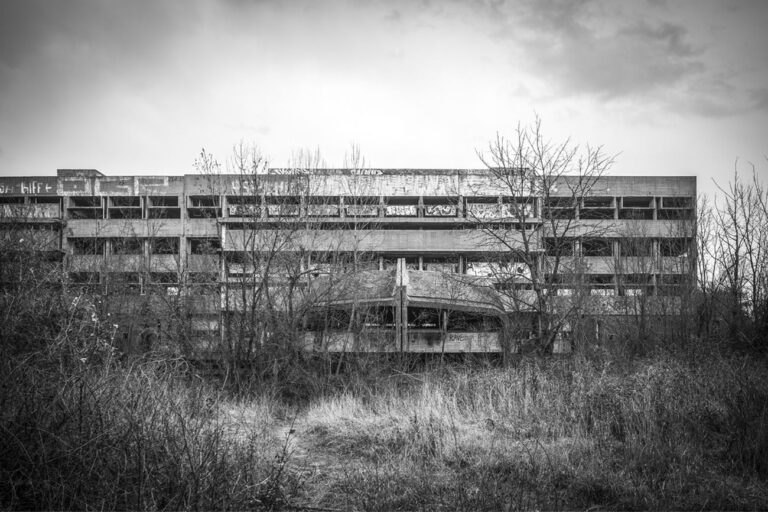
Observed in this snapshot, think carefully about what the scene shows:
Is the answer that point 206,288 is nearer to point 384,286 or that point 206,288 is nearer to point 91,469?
point 384,286

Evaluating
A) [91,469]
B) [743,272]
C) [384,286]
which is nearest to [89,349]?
[91,469]

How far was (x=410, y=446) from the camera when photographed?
698cm

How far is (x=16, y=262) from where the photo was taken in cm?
929

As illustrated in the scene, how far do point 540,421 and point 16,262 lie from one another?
33.9 feet

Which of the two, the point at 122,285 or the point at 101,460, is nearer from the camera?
the point at 101,460

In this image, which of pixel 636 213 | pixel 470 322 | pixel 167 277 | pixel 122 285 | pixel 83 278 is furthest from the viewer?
pixel 636 213

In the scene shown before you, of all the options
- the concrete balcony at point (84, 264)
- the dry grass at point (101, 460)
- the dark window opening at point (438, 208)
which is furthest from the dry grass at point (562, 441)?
the dark window opening at point (438, 208)

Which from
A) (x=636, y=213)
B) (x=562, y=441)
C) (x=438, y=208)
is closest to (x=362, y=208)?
(x=562, y=441)

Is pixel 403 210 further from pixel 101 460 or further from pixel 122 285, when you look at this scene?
pixel 101 460

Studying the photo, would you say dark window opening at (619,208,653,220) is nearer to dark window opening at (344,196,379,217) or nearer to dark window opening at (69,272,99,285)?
dark window opening at (344,196,379,217)

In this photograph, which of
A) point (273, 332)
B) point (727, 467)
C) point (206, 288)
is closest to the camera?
point (727, 467)

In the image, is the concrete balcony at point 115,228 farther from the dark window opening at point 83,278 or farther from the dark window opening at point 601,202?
the dark window opening at point 601,202

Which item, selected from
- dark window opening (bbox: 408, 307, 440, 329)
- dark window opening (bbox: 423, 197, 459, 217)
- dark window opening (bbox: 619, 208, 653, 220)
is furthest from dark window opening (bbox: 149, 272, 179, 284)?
dark window opening (bbox: 619, 208, 653, 220)

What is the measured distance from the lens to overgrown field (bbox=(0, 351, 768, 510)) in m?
4.45
